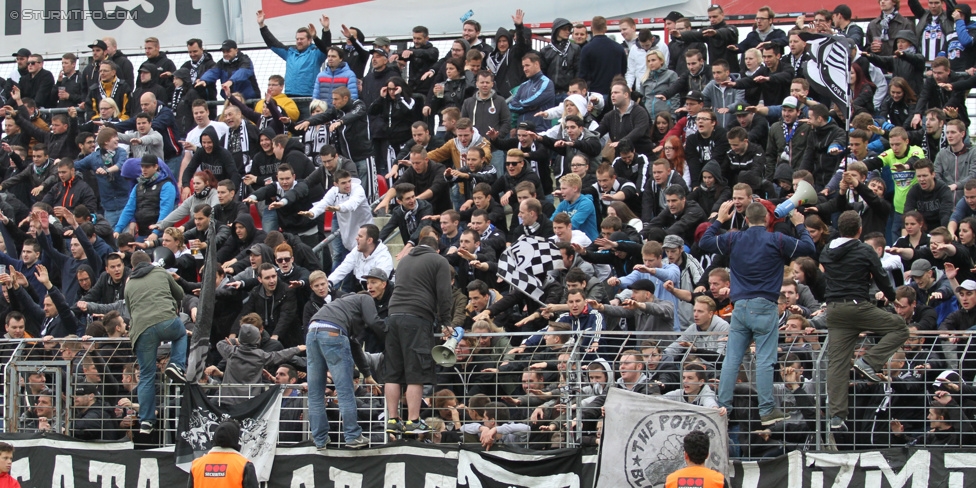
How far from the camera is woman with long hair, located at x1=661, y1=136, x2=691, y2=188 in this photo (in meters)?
15.3

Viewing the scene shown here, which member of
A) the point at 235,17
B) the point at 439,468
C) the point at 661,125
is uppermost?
the point at 235,17

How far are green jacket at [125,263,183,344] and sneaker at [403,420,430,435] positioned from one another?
2.45m

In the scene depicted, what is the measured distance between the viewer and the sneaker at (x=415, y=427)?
1095 cm

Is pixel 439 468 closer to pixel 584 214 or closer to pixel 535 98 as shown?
pixel 584 214

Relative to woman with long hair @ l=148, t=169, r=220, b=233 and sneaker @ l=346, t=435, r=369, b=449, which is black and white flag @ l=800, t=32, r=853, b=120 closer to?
woman with long hair @ l=148, t=169, r=220, b=233

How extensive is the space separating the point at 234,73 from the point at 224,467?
10.3m

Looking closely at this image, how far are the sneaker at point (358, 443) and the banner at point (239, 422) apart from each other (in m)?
0.68

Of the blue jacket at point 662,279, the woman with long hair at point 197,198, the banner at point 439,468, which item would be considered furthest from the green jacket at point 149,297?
the blue jacket at point 662,279

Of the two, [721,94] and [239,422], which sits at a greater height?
[721,94]

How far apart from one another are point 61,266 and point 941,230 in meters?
9.87

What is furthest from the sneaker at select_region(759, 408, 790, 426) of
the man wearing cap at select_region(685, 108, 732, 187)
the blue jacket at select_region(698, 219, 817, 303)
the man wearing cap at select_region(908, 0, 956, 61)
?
the man wearing cap at select_region(908, 0, 956, 61)

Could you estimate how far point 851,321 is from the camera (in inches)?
416

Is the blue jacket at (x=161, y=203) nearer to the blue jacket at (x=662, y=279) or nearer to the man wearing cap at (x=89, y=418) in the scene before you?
the man wearing cap at (x=89, y=418)

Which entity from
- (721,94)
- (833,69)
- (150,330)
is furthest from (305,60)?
(150,330)
